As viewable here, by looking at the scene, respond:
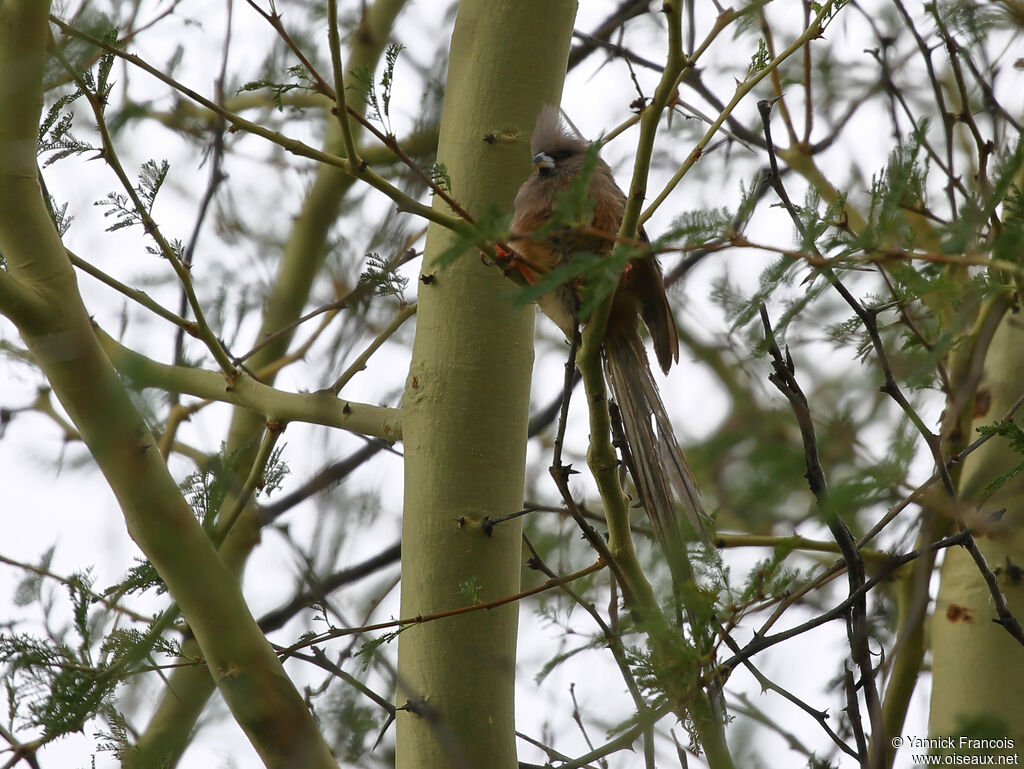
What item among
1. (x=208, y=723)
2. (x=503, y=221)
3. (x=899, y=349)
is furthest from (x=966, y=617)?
(x=503, y=221)

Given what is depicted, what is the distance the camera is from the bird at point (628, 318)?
2.69 meters

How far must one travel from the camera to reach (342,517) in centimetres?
308

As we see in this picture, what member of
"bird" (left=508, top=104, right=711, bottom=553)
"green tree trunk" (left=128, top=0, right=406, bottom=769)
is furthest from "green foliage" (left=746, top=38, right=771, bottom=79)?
"green tree trunk" (left=128, top=0, right=406, bottom=769)

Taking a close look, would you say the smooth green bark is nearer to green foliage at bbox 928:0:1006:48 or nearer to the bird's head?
the bird's head

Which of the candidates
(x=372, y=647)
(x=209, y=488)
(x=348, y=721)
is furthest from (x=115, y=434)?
(x=348, y=721)

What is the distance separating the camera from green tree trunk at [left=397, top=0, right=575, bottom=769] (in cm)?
250

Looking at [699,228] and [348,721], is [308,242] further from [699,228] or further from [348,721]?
[699,228]

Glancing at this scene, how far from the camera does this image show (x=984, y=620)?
131 inches

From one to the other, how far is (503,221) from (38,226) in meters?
1.46

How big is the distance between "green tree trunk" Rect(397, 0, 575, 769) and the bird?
0.38 ft

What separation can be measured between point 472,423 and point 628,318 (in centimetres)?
85

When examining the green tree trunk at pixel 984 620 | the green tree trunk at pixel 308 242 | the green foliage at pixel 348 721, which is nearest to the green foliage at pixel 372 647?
the green foliage at pixel 348 721

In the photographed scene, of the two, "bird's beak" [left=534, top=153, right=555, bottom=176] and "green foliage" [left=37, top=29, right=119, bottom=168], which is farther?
"bird's beak" [left=534, top=153, right=555, bottom=176]

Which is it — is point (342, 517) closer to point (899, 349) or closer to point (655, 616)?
point (655, 616)
